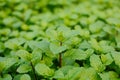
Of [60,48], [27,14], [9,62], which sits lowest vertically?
[27,14]

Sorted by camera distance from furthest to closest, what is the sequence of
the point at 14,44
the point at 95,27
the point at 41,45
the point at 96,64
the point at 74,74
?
1. the point at 95,27
2. the point at 14,44
3. the point at 41,45
4. the point at 96,64
5. the point at 74,74

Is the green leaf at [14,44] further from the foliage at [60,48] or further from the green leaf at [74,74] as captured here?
the green leaf at [74,74]

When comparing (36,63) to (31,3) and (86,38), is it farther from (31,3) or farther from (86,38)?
(31,3)

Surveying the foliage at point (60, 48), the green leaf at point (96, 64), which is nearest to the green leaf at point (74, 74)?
the foliage at point (60, 48)

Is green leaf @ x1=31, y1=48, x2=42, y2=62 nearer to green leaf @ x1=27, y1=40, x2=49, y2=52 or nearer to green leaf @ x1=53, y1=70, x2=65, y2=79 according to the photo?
green leaf @ x1=27, y1=40, x2=49, y2=52

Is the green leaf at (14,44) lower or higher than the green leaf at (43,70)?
lower

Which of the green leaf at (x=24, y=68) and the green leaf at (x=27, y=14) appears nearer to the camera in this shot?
the green leaf at (x=24, y=68)

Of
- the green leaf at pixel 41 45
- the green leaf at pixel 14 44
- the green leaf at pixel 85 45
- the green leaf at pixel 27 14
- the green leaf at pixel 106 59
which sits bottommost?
the green leaf at pixel 27 14

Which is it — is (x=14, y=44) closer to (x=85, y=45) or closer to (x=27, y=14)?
(x=85, y=45)

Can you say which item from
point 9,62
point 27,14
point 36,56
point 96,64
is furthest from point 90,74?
point 27,14

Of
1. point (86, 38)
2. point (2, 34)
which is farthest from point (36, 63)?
point (2, 34)

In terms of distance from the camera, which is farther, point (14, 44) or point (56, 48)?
point (14, 44)
